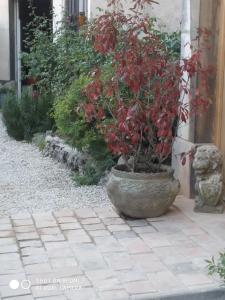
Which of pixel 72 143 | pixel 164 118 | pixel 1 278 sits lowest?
pixel 1 278

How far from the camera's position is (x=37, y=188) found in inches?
248

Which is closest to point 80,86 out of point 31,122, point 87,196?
point 87,196

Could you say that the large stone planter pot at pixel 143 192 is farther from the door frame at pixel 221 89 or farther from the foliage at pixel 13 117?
the foliage at pixel 13 117

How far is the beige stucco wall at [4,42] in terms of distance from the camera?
44.6ft

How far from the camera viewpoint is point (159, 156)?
16.9ft

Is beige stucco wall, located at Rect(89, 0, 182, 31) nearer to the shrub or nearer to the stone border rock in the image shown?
the stone border rock

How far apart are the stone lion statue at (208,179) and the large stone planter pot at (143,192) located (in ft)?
0.88

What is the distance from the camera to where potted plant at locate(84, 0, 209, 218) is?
4844mm

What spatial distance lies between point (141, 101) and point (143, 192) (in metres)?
0.84

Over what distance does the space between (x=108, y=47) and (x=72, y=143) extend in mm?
1974

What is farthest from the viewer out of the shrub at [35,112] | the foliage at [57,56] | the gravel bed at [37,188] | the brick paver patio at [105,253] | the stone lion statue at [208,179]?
the shrub at [35,112]

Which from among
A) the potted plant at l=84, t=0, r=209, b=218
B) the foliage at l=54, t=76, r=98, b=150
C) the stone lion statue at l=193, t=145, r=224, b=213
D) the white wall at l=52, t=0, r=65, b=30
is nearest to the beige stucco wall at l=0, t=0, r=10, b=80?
the white wall at l=52, t=0, r=65, b=30

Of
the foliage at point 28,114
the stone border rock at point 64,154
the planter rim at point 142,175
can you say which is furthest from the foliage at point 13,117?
the planter rim at point 142,175

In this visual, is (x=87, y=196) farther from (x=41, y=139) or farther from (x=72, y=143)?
(x=41, y=139)
